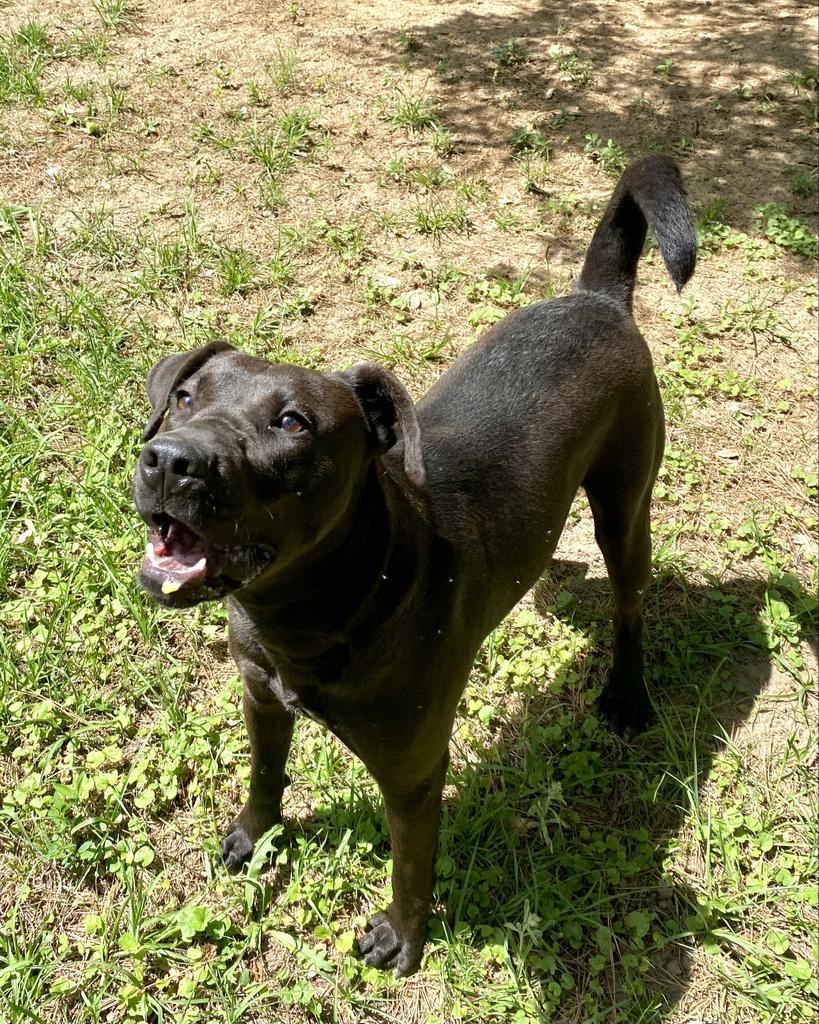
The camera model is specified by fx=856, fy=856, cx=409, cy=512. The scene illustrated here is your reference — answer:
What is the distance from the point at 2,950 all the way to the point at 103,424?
2.40 m

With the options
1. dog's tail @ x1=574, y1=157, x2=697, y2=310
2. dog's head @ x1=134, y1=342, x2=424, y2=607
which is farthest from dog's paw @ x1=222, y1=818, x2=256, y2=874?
dog's tail @ x1=574, y1=157, x2=697, y2=310

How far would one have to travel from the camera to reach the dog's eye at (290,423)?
2.24 m

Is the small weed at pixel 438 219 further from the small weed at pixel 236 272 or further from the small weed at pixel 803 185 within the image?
the small weed at pixel 803 185

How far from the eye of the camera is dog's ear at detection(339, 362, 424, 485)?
90.5 inches

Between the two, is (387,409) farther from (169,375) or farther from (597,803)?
(597,803)

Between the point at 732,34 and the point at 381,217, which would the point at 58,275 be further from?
the point at 732,34

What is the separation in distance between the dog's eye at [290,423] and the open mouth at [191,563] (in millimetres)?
332

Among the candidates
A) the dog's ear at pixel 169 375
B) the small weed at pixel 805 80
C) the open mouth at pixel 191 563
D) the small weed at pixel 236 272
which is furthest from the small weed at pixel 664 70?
the open mouth at pixel 191 563

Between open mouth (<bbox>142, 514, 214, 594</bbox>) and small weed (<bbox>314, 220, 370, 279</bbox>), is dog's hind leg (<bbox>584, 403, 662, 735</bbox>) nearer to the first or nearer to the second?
open mouth (<bbox>142, 514, 214, 594</bbox>)

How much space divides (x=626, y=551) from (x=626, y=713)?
75 cm

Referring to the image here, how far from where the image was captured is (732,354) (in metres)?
5.33

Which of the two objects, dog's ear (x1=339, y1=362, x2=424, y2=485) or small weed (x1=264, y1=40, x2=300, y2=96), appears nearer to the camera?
dog's ear (x1=339, y1=362, x2=424, y2=485)

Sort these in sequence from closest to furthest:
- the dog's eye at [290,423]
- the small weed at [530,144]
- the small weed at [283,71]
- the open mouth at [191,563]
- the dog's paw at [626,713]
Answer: the open mouth at [191,563] → the dog's eye at [290,423] → the dog's paw at [626,713] → the small weed at [530,144] → the small weed at [283,71]

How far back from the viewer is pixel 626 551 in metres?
3.56
